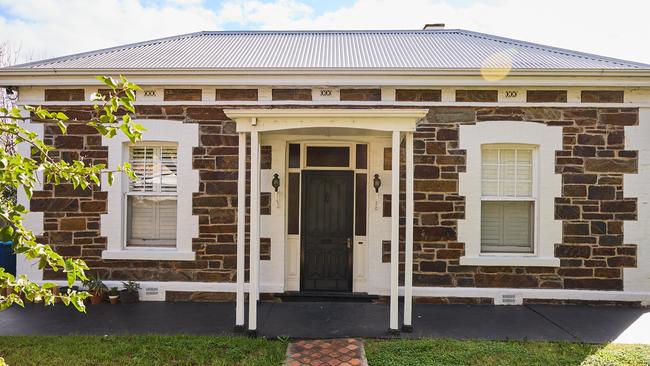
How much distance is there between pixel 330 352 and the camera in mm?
4781

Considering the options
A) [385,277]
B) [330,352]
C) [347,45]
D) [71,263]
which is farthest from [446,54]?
[71,263]

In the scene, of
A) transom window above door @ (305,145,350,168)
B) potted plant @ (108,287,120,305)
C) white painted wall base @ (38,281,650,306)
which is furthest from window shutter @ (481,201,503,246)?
potted plant @ (108,287,120,305)

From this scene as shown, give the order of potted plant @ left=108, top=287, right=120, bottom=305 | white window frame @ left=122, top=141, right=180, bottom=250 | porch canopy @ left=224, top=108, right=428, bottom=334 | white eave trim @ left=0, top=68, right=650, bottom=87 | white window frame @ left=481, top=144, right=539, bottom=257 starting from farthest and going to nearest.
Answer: white window frame @ left=122, top=141, right=180, bottom=250, white window frame @ left=481, top=144, right=539, bottom=257, potted plant @ left=108, top=287, right=120, bottom=305, white eave trim @ left=0, top=68, right=650, bottom=87, porch canopy @ left=224, top=108, right=428, bottom=334

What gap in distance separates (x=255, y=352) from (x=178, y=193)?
3.16m

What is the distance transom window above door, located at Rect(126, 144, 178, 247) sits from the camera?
6965 millimetres

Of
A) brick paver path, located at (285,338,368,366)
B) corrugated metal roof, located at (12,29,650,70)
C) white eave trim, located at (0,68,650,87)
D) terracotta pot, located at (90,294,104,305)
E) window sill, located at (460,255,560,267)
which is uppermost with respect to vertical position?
corrugated metal roof, located at (12,29,650,70)

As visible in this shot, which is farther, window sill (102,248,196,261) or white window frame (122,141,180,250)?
white window frame (122,141,180,250)

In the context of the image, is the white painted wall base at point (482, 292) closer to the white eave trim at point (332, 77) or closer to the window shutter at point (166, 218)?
the window shutter at point (166, 218)

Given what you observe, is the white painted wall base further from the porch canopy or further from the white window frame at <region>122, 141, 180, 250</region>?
the porch canopy

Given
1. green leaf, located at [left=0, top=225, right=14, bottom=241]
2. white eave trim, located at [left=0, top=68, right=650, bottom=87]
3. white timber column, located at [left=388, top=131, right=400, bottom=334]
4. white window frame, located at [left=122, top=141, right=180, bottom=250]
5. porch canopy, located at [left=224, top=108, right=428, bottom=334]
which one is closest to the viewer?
green leaf, located at [left=0, top=225, right=14, bottom=241]

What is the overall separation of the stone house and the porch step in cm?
6

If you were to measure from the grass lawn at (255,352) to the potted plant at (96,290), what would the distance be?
144 centimetres

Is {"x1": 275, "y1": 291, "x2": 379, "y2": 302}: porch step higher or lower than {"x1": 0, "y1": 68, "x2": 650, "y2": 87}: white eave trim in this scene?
lower

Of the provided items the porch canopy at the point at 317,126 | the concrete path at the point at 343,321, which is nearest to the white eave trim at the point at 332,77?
the porch canopy at the point at 317,126
